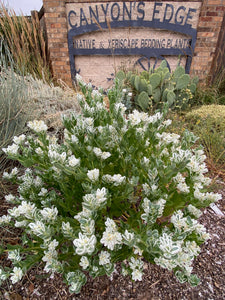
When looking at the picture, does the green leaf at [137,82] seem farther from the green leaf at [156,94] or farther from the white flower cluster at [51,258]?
the white flower cluster at [51,258]

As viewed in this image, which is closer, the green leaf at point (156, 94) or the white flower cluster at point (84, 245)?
the white flower cluster at point (84, 245)

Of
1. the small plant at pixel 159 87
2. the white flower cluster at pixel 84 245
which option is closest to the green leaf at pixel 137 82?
the small plant at pixel 159 87

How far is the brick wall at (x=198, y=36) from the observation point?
392 centimetres

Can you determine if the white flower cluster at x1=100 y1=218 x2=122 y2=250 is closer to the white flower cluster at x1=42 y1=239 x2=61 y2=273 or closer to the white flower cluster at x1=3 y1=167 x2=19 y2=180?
the white flower cluster at x1=42 y1=239 x2=61 y2=273

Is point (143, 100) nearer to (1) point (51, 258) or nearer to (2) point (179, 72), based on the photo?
(2) point (179, 72)

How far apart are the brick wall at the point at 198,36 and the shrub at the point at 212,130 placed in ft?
5.17

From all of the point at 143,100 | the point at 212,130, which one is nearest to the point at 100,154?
the point at 212,130

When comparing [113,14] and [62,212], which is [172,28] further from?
[62,212]

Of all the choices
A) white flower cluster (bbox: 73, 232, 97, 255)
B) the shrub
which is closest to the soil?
white flower cluster (bbox: 73, 232, 97, 255)

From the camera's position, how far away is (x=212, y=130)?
2809 millimetres

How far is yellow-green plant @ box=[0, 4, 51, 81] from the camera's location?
4146 millimetres

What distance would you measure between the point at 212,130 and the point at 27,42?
13.1 feet

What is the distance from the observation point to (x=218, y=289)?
120 centimetres

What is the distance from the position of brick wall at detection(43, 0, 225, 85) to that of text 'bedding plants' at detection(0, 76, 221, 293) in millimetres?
3685
